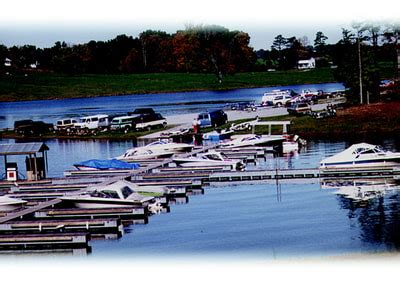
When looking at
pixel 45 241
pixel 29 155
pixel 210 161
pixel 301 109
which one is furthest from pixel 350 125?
pixel 45 241

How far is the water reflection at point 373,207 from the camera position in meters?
10.2

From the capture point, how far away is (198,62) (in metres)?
19.2

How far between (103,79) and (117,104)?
4.33 meters

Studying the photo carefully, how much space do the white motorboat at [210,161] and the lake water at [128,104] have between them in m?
5.03

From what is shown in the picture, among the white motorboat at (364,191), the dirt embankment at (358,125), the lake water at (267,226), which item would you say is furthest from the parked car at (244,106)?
the white motorboat at (364,191)

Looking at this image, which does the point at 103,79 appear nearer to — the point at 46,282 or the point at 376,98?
the point at 376,98

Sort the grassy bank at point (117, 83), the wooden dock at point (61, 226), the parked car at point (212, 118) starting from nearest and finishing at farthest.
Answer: the wooden dock at point (61, 226)
the grassy bank at point (117, 83)
the parked car at point (212, 118)

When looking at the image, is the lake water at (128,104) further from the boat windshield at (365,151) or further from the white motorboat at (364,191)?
the white motorboat at (364,191)

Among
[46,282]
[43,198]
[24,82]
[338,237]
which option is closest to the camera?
[46,282]

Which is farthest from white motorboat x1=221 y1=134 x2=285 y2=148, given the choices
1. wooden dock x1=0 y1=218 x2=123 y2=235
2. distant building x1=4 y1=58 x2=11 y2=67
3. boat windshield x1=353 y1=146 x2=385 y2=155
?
wooden dock x1=0 y1=218 x2=123 y2=235

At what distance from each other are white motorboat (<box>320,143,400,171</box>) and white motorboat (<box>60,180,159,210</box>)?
13.0 feet

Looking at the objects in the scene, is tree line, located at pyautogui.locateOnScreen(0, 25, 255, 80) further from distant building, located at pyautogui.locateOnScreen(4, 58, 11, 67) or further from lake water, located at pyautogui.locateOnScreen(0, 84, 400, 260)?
lake water, located at pyautogui.locateOnScreen(0, 84, 400, 260)

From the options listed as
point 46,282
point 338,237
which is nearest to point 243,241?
point 338,237

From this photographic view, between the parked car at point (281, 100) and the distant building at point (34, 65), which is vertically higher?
the distant building at point (34, 65)
